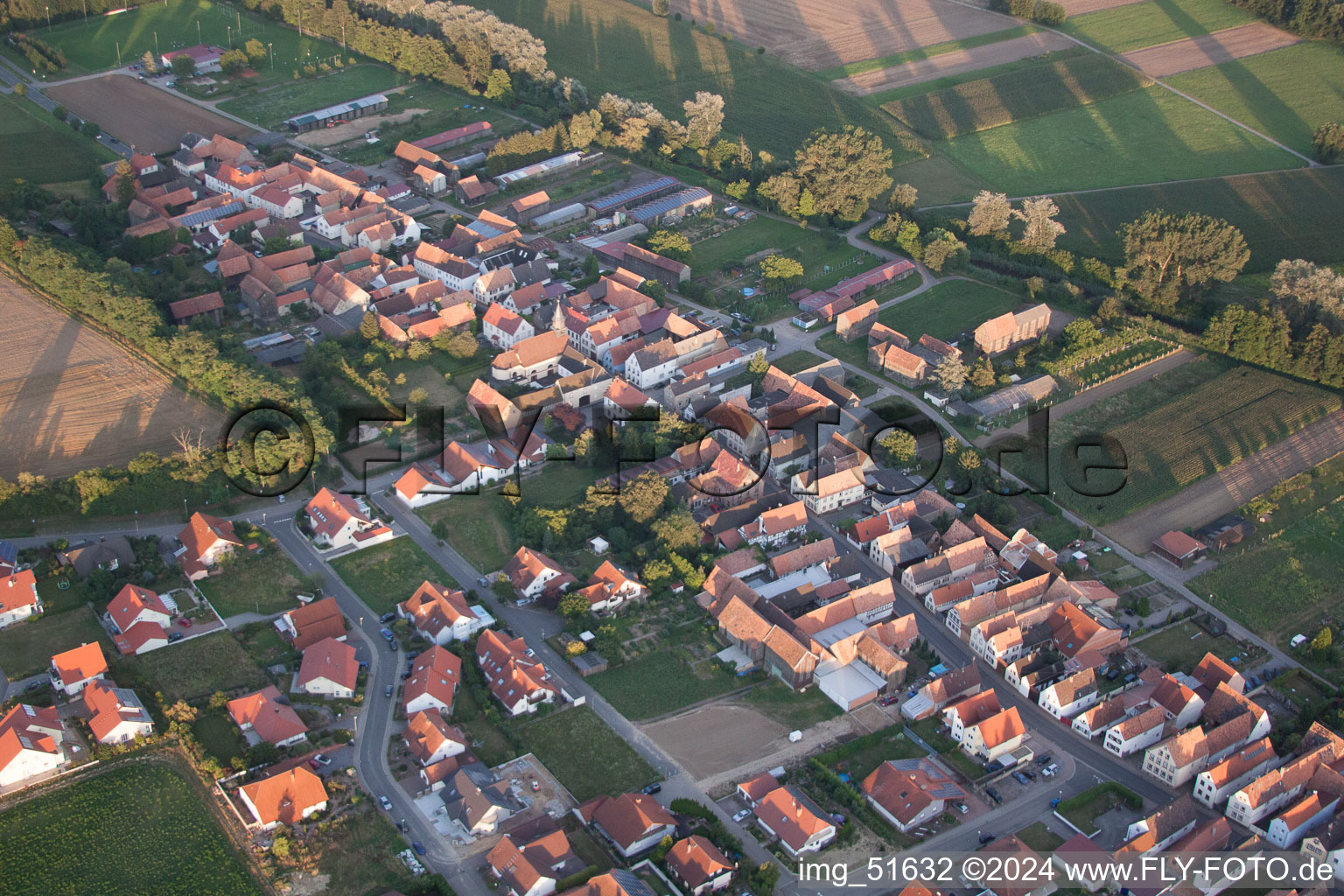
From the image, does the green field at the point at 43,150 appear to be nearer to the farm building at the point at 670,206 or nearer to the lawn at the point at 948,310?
the farm building at the point at 670,206

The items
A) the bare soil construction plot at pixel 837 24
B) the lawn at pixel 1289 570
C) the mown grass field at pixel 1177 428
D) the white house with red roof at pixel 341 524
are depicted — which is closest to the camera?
the lawn at pixel 1289 570

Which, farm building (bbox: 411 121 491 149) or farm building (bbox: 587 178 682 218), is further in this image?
farm building (bbox: 411 121 491 149)

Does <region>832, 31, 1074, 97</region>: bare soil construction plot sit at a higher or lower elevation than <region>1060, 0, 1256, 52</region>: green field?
lower

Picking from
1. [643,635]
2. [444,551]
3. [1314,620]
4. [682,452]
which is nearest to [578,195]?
[682,452]

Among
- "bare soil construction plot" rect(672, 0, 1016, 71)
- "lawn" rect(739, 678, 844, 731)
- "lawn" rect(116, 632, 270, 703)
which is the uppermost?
"bare soil construction plot" rect(672, 0, 1016, 71)

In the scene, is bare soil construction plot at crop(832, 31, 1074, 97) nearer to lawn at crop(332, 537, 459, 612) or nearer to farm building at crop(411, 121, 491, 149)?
farm building at crop(411, 121, 491, 149)

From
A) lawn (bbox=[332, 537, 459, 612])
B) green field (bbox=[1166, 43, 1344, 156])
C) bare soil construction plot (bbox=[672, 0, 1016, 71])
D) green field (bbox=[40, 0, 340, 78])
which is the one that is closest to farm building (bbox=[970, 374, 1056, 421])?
lawn (bbox=[332, 537, 459, 612])

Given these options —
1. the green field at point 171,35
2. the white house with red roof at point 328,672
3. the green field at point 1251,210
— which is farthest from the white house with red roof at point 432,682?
the green field at point 171,35
